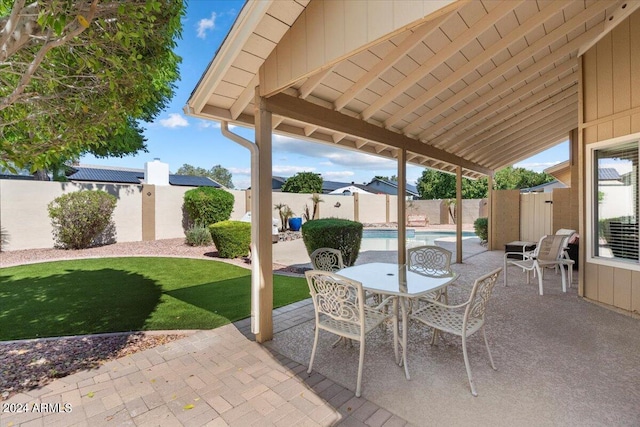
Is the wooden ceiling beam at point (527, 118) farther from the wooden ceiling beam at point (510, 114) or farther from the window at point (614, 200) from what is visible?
the window at point (614, 200)

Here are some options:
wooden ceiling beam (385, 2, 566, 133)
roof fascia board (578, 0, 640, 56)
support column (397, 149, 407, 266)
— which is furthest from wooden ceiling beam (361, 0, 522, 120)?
roof fascia board (578, 0, 640, 56)

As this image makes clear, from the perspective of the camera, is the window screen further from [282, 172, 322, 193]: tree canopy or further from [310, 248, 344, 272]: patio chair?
[282, 172, 322, 193]: tree canopy

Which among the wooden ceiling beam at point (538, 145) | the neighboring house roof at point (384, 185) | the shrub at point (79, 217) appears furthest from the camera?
the neighboring house roof at point (384, 185)

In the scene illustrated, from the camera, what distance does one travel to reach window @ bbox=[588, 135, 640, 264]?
425 centimetres

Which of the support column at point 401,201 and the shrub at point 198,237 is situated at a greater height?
the support column at point 401,201

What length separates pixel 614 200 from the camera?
4.55 m

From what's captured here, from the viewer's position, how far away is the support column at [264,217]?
3.48m

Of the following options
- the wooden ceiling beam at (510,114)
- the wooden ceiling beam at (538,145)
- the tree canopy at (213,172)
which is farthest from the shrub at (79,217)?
the tree canopy at (213,172)

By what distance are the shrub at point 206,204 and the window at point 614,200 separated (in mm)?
10734

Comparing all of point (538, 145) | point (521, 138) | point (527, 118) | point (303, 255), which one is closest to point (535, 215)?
point (538, 145)

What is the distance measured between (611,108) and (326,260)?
4720 millimetres

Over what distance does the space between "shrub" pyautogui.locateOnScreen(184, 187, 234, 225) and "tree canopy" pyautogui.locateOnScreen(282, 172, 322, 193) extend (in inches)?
533

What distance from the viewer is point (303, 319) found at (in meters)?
4.24

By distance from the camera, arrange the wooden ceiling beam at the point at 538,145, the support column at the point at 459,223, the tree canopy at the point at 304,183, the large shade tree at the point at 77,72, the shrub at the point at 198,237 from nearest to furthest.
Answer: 1. the large shade tree at the point at 77,72
2. the wooden ceiling beam at the point at 538,145
3. the support column at the point at 459,223
4. the shrub at the point at 198,237
5. the tree canopy at the point at 304,183
